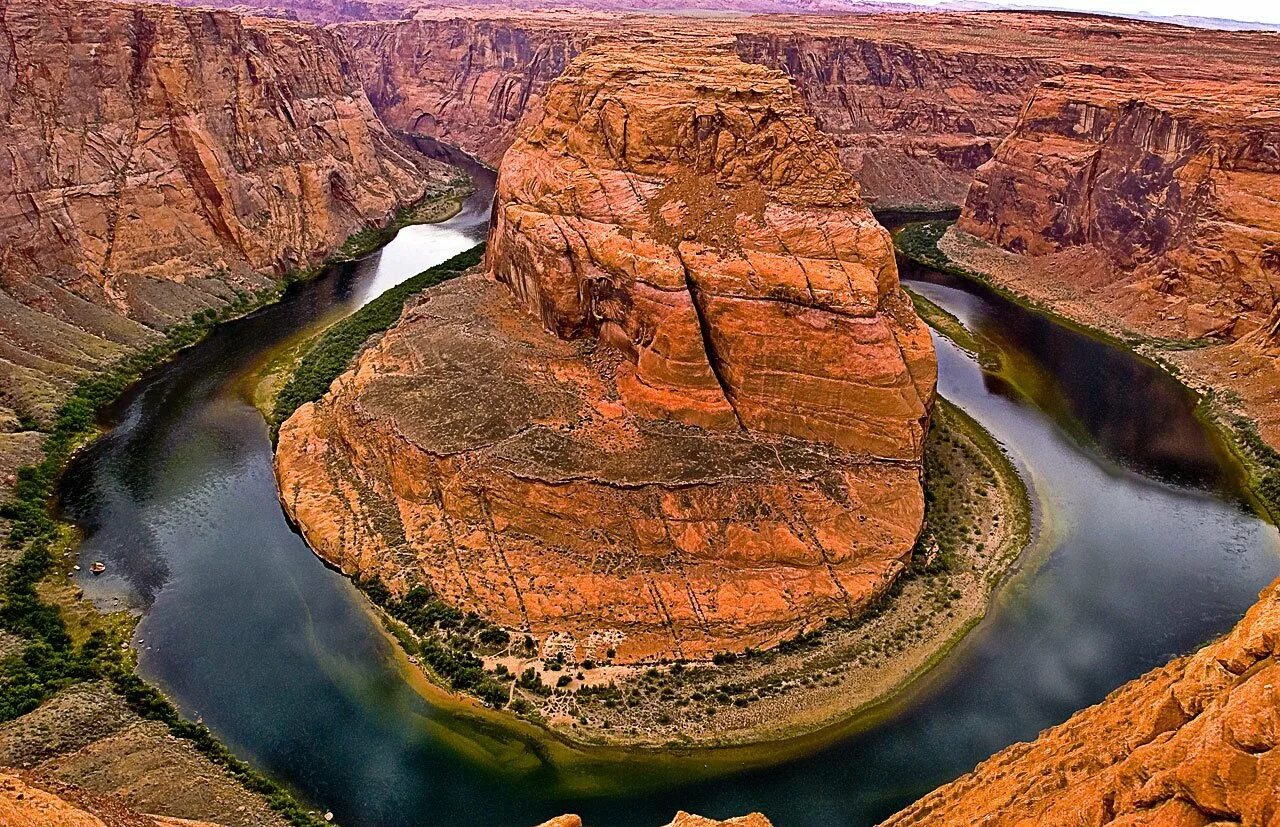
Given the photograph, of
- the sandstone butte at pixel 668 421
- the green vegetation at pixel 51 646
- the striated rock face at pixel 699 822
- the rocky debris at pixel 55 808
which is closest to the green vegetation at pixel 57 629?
the green vegetation at pixel 51 646

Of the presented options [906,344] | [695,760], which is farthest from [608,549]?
[906,344]

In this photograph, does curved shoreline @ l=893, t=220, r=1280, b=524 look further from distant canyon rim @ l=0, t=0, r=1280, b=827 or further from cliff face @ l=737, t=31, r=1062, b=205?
cliff face @ l=737, t=31, r=1062, b=205

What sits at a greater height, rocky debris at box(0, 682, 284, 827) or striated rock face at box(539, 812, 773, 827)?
striated rock face at box(539, 812, 773, 827)

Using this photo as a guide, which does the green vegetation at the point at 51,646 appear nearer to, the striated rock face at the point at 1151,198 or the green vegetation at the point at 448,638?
the green vegetation at the point at 448,638

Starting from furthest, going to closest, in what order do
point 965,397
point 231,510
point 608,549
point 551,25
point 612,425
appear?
point 551,25 < point 965,397 < point 231,510 < point 612,425 < point 608,549

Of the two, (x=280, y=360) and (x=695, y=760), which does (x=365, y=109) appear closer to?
(x=280, y=360)

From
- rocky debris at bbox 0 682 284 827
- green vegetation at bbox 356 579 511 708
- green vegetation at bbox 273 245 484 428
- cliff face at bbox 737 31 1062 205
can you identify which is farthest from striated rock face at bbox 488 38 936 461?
cliff face at bbox 737 31 1062 205
